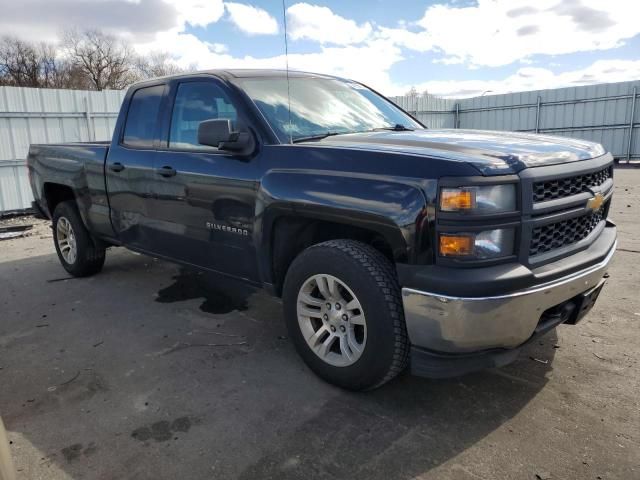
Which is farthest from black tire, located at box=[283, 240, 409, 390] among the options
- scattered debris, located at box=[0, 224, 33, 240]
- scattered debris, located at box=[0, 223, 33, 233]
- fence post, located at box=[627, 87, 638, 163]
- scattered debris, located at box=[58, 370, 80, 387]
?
fence post, located at box=[627, 87, 638, 163]

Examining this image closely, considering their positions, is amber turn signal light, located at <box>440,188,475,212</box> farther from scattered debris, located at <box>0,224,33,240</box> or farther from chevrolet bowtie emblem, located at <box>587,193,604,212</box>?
scattered debris, located at <box>0,224,33,240</box>

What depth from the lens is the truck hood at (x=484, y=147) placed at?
2.44m

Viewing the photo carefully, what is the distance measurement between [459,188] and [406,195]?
0.26m

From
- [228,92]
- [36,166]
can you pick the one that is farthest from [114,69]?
[228,92]

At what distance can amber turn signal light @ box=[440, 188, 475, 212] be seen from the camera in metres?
2.32

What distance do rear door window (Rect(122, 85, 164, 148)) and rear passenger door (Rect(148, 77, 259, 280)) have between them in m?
0.23

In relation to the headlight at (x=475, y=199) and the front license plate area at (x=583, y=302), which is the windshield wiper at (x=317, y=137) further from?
the front license plate area at (x=583, y=302)

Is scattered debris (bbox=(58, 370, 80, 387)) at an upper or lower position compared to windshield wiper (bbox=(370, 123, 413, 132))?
lower

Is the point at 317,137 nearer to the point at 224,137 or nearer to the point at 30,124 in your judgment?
the point at 224,137

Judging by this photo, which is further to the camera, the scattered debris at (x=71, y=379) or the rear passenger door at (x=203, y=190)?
the rear passenger door at (x=203, y=190)

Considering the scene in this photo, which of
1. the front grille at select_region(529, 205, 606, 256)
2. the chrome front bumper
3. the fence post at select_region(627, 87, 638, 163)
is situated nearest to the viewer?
the chrome front bumper

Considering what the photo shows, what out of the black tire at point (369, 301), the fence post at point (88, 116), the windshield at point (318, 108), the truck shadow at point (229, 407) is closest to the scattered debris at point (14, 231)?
the fence post at point (88, 116)

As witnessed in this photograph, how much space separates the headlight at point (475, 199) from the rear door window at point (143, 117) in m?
2.77

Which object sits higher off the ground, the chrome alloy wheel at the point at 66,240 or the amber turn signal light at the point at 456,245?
the amber turn signal light at the point at 456,245
